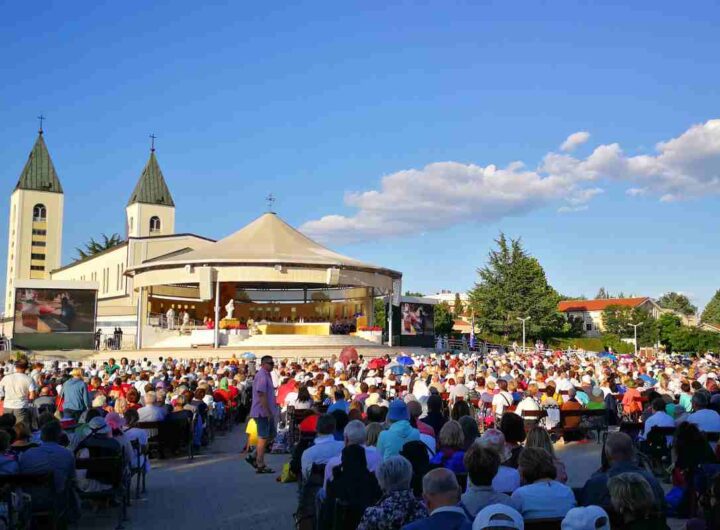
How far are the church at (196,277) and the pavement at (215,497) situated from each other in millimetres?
22994

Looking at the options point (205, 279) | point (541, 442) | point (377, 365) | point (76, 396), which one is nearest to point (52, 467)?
point (541, 442)

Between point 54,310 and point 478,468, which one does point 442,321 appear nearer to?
point 54,310

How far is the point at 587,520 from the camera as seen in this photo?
3.62 metres

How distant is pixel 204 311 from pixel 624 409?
1561 inches

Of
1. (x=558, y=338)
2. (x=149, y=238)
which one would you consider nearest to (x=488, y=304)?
(x=558, y=338)

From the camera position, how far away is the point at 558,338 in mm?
60938

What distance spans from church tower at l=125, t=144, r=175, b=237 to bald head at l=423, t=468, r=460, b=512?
249 feet

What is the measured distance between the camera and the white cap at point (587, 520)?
3.60m

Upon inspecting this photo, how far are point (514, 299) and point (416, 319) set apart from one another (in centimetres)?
1870

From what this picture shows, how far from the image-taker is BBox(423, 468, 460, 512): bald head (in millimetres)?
3686

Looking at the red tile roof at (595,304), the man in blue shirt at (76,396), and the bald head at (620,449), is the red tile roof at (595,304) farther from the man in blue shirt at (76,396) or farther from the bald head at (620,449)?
the bald head at (620,449)

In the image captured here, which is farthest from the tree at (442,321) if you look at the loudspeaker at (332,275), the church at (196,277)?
the loudspeaker at (332,275)

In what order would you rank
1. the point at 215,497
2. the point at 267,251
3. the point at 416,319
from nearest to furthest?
the point at 215,497 < the point at 267,251 < the point at 416,319

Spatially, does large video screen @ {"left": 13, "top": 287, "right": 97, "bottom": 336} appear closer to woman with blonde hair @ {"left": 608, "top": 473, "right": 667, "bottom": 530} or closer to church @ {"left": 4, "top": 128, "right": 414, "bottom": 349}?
church @ {"left": 4, "top": 128, "right": 414, "bottom": 349}
